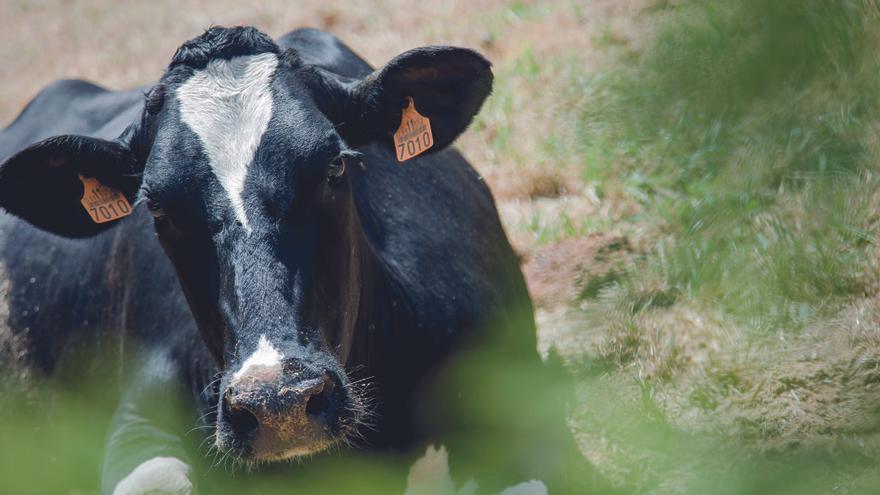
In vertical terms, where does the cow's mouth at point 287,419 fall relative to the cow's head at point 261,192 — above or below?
below

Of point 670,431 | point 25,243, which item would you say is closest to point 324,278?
point 670,431

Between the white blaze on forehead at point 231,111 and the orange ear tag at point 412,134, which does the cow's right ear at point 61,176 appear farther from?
the orange ear tag at point 412,134

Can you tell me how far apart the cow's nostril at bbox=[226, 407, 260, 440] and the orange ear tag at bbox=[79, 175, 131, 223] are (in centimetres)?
130

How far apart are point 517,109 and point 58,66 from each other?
675 cm

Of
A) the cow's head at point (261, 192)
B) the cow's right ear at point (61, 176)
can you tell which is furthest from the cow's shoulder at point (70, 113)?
the cow's head at point (261, 192)

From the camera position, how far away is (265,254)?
3.29m

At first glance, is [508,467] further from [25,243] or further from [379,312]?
[25,243]

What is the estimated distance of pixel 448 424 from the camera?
4.25 m

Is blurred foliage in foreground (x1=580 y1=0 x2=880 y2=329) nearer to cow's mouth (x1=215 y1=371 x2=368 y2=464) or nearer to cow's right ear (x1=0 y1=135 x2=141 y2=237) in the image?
cow's mouth (x1=215 y1=371 x2=368 y2=464)

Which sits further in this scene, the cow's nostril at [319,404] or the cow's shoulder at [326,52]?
the cow's shoulder at [326,52]

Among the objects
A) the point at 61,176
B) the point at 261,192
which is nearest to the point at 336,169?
the point at 261,192

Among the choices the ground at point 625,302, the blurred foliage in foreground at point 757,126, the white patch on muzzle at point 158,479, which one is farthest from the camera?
the white patch on muzzle at point 158,479

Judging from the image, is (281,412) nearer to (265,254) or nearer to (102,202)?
(265,254)

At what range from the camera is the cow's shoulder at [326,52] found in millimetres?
5035
